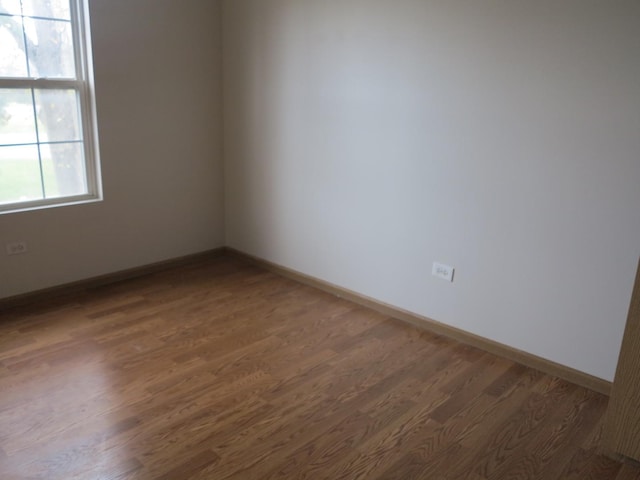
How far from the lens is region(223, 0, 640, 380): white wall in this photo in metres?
2.59

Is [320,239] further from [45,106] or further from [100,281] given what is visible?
[45,106]

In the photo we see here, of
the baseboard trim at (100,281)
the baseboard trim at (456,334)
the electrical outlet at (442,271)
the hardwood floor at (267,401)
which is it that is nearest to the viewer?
the hardwood floor at (267,401)

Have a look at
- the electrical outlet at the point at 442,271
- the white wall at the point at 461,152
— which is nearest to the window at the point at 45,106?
the white wall at the point at 461,152

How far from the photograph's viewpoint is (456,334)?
3.29m

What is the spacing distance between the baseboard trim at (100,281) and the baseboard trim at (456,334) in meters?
0.52

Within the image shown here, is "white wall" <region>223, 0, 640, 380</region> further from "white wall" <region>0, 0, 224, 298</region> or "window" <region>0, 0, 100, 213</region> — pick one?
"window" <region>0, 0, 100, 213</region>

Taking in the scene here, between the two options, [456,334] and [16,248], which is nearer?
[456,334]

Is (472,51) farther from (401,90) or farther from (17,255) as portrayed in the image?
(17,255)

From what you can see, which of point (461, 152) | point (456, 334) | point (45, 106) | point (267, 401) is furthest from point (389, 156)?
point (45, 106)

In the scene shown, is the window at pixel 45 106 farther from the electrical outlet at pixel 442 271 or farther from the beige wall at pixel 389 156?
the electrical outlet at pixel 442 271

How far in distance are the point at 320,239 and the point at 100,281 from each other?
1.62 metres

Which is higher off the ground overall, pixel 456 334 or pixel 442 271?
pixel 442 271

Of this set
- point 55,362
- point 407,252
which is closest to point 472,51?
point 407,252

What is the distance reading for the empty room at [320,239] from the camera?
236 cm
